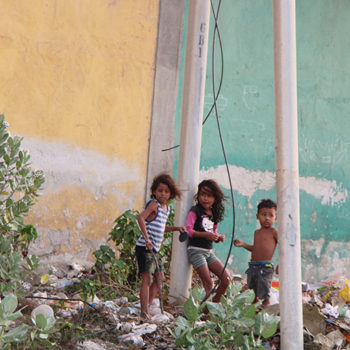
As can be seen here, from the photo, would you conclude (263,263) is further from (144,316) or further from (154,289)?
(144,316)

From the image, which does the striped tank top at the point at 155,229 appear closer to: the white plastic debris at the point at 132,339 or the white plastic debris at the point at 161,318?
the white plastic debris at the point at 161,318

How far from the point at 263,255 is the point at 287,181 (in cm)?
138

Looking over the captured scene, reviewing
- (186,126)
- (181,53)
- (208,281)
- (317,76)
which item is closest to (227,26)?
(181,53)

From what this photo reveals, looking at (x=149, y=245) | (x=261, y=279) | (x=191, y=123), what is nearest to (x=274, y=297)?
(x=261, y=279)

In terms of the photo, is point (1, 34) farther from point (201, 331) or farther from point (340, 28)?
point (340, 28)

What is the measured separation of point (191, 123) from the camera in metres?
4.84

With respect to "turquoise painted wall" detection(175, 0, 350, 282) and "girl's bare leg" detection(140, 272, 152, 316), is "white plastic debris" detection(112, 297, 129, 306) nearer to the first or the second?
"girl's bare leg" detection(140, 272, 152, 316)

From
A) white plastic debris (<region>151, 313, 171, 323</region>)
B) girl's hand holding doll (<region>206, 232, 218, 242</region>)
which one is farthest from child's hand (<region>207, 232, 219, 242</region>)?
white plastic debris (<region>151, 313, 171, 323</region>)

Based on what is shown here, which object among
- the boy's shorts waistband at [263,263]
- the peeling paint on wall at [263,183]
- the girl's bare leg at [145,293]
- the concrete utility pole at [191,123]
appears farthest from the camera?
the peeling paint on wall at [263,183]

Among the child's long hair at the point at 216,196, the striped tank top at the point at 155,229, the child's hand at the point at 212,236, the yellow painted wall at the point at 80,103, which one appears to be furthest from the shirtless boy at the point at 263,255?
the yellow painted wall at the point at 80,103

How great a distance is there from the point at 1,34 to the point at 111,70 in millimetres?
1242

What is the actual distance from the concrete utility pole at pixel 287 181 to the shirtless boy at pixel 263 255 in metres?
1.09

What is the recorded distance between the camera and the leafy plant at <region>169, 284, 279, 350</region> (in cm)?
335

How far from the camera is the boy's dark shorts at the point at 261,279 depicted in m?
4.84
